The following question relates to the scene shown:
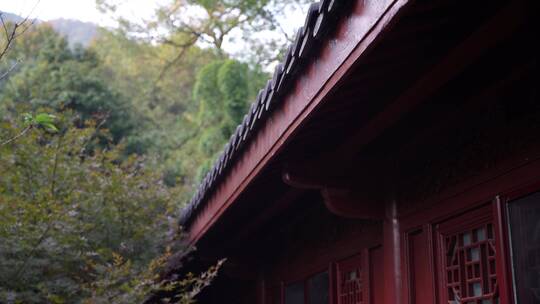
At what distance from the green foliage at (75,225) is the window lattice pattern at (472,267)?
123 inches

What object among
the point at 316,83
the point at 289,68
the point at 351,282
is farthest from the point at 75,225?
the point at 316,83

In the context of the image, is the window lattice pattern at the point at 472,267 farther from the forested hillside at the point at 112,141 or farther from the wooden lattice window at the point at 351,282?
the forested hillside at the point at 112,141

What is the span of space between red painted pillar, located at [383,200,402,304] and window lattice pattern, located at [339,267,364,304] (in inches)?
23.0

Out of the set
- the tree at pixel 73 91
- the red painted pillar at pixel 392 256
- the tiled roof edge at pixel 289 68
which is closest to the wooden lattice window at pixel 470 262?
the red painted pillar at pixel 392 256

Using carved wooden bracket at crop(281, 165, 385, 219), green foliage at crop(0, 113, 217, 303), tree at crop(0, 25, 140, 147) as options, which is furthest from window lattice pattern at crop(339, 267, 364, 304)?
tree at crop(0, 25, 140, 147)

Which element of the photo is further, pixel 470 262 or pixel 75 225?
pixel 75 225

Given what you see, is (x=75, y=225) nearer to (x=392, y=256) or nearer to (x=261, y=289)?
(x=261, y=289)

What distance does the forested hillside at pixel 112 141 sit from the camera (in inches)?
276

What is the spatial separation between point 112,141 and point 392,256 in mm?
11551

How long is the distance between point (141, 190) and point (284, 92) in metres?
5.67

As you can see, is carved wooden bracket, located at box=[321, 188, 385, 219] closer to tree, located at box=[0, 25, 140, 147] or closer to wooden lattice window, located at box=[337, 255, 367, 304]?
wooden lattice window, located at box=[337, 255, 367, 304]

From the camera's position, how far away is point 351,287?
5.86m

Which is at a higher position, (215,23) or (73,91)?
(215,23)

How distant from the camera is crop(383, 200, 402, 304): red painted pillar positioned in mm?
4879
